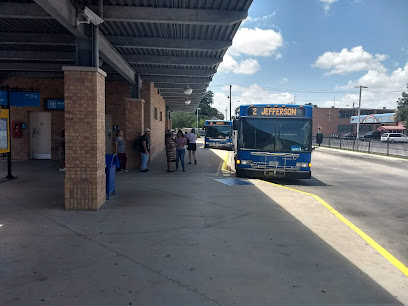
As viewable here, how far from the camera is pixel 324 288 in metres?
4.00

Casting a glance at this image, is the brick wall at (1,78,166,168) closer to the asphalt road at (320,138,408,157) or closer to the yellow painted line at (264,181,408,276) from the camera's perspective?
the yellow painted line at (264,181,408,276)

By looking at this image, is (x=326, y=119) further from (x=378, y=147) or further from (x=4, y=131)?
(x=4, y=131)

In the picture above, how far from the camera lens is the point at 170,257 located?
15.7 ft

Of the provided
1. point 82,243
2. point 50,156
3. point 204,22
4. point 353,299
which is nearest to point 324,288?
point 353,299

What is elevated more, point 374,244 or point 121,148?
point 121,148

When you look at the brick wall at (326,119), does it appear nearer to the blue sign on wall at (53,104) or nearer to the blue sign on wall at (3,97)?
the blue sign on wall at (53,104)

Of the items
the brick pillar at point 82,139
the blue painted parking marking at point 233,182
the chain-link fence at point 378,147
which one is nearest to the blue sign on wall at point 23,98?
the brick pillar at point 82,139

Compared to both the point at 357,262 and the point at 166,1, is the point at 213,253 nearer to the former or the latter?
the point at 357,262

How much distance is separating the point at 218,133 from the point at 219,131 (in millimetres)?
226

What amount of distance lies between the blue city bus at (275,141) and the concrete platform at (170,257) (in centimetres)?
396

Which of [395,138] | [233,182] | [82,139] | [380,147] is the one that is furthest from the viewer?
[395,138]

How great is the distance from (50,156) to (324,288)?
15.9 m

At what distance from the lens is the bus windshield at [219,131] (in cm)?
3141

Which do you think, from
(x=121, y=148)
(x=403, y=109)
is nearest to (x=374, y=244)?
(x=121, y=148)
